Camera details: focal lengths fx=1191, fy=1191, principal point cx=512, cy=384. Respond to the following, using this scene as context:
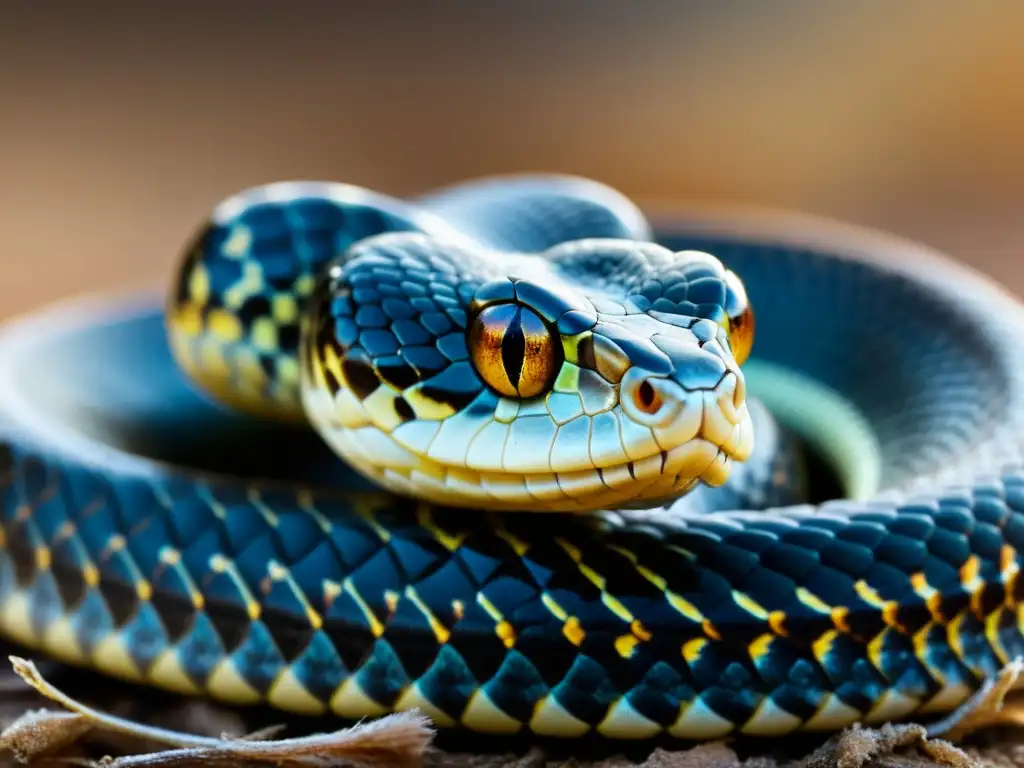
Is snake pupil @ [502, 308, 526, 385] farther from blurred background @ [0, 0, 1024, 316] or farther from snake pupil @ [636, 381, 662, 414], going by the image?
blurred background @ [0, 0, 1024, 316]

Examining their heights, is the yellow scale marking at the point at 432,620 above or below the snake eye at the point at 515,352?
below

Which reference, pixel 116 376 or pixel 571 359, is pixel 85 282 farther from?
pixel 571 359

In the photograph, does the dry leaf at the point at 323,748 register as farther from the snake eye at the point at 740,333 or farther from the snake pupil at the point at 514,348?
the snake eye at the point at 740,333

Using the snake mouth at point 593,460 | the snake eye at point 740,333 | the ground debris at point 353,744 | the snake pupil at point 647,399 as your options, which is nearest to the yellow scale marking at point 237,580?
the ground debris at point 353,744

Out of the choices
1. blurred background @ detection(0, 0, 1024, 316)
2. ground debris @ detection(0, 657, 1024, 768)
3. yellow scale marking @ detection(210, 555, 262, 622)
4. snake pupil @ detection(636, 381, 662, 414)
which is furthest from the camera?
blurred background @ detection(0, 0, 1024, 316)

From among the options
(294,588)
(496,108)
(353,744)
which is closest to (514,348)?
(294,588)


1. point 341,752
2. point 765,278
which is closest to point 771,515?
point 341,752

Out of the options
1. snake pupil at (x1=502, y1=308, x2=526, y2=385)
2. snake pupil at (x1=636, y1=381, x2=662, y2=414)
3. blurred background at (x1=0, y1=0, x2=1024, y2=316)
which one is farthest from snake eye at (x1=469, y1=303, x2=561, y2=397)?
blurred background at (x1=0, y1=0, x2=1024, y2=316)

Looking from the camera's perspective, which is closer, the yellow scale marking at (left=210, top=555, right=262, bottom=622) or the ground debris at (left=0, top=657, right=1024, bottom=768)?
the ground debris at (left=0, top=657, right=1024, bottom=768)
